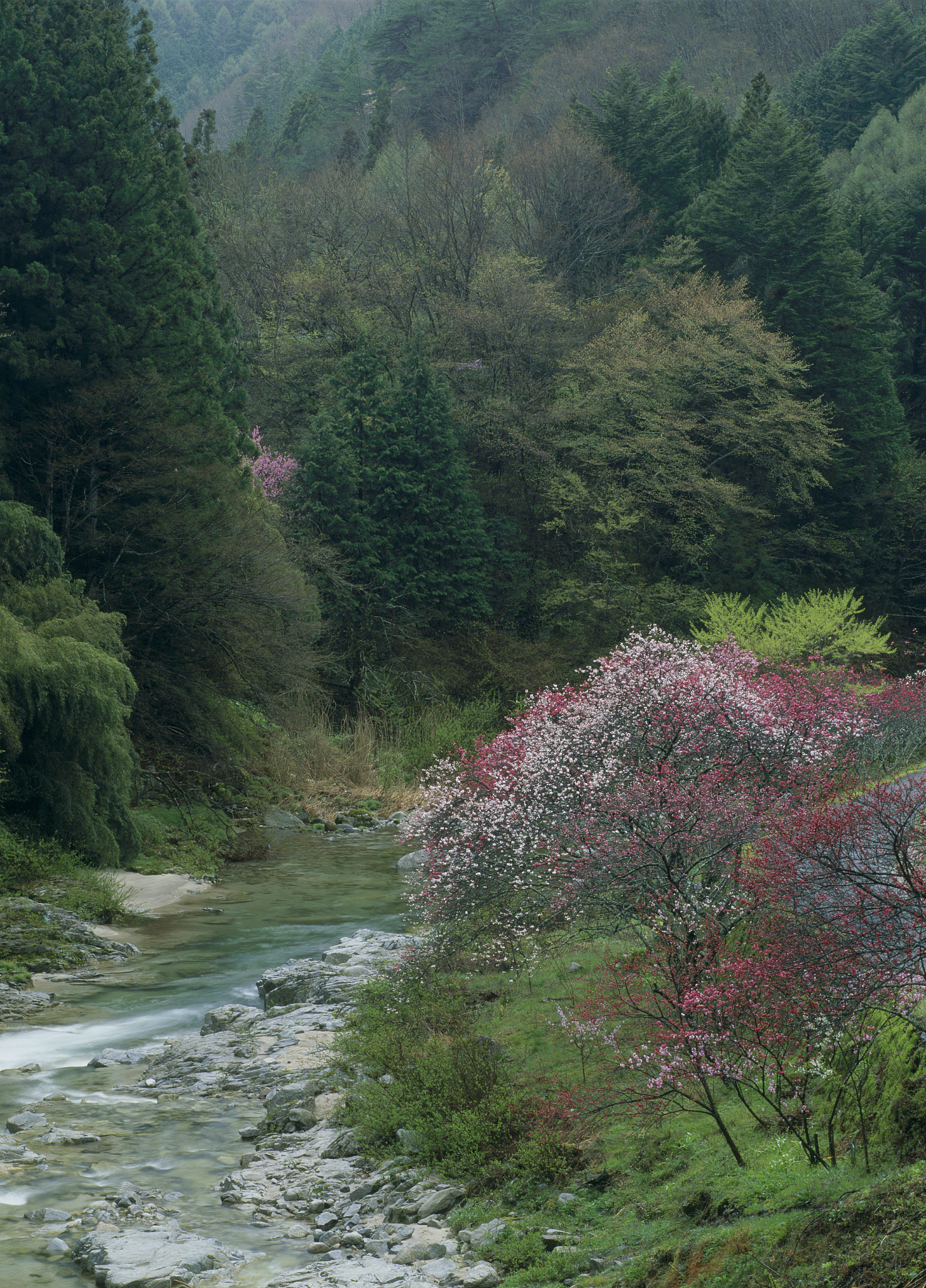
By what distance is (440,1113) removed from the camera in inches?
264

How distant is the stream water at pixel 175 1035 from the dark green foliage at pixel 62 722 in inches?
63.9

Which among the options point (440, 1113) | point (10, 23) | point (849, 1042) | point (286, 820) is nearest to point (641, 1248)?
point (849, 1042)

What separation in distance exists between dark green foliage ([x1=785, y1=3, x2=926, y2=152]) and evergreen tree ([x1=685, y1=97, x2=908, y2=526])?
489 inches

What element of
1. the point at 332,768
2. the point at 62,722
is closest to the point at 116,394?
the point at 62,722

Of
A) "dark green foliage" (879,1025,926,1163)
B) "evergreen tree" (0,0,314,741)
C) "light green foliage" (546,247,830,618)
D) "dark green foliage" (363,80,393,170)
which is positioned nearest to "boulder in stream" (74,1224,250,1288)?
"dark green foliage" (879,1025,926,1163)

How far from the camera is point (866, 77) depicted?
4381 cm

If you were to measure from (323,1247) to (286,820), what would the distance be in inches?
534

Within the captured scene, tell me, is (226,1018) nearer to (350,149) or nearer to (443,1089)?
(443,1089)

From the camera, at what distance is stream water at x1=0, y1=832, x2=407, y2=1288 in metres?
5.99

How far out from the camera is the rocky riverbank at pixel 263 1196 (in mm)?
5328

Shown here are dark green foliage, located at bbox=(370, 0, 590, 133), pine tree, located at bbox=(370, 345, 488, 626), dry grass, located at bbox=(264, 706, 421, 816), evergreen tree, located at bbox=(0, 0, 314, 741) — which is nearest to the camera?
evergreen tree, located at bbox=(0, 0, 314, 741)

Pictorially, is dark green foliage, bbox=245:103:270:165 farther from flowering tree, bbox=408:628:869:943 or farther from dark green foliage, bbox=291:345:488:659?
flowering tree, bbox=408:628:869:943

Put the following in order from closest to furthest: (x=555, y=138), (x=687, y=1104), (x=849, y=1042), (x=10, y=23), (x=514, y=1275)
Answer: (x=849, y=1042) → (x=514, y=1275) → (x=687, y=1104) → (x=10, y=23) → (x=555, y=138)

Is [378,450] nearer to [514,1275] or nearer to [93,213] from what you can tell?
[93,213]
